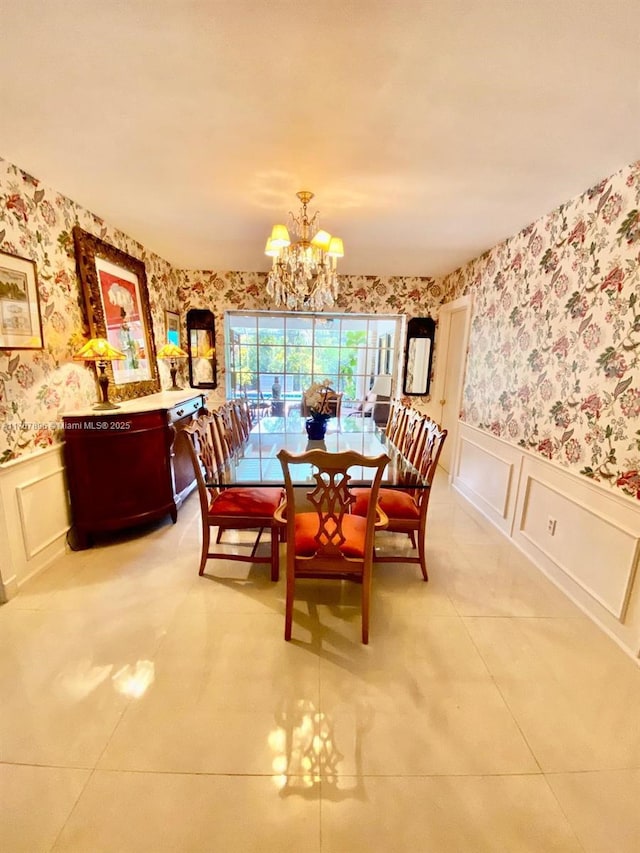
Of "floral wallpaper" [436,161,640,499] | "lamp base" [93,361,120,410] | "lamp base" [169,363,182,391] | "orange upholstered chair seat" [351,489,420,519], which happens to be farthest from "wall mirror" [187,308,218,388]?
"floral wallpaper" [436,161,640,499]

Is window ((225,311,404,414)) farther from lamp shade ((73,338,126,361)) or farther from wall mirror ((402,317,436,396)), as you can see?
lamp shade ((73,338,126,361))

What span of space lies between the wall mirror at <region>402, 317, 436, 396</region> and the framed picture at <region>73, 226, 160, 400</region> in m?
2.98

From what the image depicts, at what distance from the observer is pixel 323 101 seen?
139 centimetres

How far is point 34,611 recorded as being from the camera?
Answer: 195 centimetres

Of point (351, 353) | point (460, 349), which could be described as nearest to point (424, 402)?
point (460, 349)

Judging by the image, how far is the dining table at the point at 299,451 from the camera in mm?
2080

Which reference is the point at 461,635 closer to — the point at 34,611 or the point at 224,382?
the point at 34,611

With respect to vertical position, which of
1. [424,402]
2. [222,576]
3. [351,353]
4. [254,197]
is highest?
[254,197]

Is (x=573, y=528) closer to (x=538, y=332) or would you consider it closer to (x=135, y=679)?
(x=538, y=332)

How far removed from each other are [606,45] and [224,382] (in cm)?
415

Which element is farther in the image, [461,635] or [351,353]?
[351,353]

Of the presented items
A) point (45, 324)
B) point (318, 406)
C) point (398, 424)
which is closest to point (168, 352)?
point (45, 324)

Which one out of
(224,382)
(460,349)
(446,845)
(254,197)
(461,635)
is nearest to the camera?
(446,845)

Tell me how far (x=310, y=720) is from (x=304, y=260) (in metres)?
2.40
